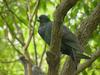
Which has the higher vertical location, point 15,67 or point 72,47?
point 72,47

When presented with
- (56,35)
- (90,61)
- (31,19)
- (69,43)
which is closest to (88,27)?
(90,61)

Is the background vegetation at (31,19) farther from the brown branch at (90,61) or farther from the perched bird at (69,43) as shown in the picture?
the perched bird at (69,43)

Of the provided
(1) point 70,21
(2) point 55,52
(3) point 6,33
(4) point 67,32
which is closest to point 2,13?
(3) point 6,33

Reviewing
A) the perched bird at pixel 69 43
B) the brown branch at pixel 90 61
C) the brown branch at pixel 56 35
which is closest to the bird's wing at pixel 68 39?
the perched bird at pixel 69 43

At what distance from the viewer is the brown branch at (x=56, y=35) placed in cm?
364

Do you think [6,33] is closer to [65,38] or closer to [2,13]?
[2,13]

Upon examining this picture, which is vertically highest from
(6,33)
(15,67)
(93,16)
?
(93,16)

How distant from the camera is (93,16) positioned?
17.1 feet

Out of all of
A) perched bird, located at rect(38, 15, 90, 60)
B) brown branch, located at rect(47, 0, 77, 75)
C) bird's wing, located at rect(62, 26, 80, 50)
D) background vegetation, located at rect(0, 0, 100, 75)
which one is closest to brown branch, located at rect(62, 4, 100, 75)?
background vegetation, located at rect(0, 0, 100, 75)

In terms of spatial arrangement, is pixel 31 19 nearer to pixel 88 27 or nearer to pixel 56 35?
pixel 88 27

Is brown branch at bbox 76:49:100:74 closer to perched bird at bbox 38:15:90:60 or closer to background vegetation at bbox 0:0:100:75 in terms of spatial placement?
background vegetation at bbox 0:0:100:75

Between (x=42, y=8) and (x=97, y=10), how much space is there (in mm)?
887

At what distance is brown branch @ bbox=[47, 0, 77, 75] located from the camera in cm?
364

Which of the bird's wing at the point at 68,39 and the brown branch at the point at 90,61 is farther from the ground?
the bird's wing at the point at 68,39
